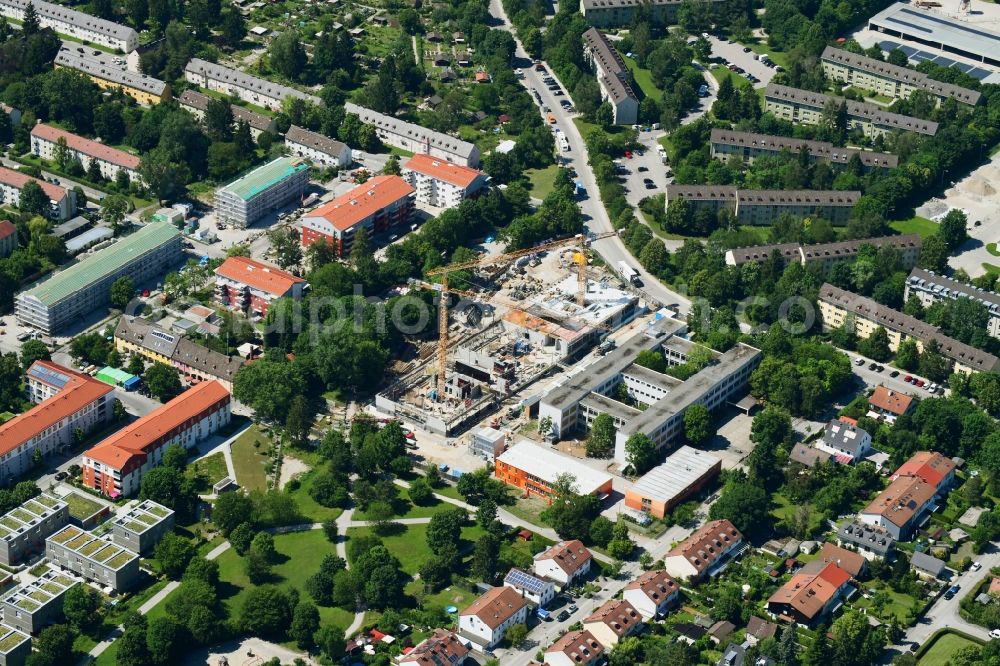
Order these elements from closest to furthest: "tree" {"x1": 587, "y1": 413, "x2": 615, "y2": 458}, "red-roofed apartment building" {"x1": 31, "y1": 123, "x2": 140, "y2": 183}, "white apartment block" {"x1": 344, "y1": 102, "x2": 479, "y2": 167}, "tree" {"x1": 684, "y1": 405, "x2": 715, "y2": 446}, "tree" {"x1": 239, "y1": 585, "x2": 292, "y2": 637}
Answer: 1. "tree" {"x1": 239, "y1": 585, "x2": 292, "y2": 637}
2. "tree" {"x1": 587, "y1": 413, "x2": 615, "y2": 458}
3. "tree" {"x1": 684, "y1": 405, "x2": 715, "y2": 446}
4. "red-roofed apartment building" {"x1": 31, "y1": 123, "x2": 140, "y2": 183}
5. "white apartment block" {"x1": 344, "y1": 102, "x2": 479, "y2": 167}

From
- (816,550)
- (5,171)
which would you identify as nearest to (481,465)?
(816,550)

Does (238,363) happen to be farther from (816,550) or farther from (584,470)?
(816,550)

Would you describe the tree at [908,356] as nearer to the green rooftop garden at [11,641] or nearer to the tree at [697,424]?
the tree at [697,424]

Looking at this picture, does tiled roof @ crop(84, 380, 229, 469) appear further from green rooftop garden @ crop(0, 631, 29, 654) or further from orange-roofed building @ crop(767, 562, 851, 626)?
orange-roofed building @ crop(767, 562, 851, 626)

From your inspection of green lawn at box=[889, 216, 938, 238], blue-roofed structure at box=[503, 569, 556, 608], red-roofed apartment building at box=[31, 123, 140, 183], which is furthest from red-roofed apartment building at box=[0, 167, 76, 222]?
green lawn at box=[889, 216, 938, 238]

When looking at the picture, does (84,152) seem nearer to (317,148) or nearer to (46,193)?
(46,193)

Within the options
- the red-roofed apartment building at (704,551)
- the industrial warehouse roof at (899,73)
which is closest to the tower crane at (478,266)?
the red-roofed apartment building at (704,551)
